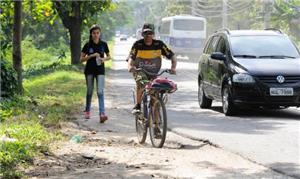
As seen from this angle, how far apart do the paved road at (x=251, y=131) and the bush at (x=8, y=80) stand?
144 inches

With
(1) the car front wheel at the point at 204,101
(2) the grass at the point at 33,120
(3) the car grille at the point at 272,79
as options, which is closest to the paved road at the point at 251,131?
(1) the car front wheel at the point at 204,101

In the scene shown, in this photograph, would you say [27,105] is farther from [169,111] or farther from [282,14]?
[282,14]

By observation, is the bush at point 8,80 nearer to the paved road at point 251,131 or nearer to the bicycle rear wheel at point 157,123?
the paved road at point 251,131

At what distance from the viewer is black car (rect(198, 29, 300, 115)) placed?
12.0 metres

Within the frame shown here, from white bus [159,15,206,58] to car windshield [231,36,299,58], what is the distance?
31.0m

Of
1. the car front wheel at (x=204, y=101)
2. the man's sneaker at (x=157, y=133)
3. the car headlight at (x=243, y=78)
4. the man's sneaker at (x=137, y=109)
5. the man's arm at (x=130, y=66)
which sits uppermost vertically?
the man's arm at (x=130, y=66)

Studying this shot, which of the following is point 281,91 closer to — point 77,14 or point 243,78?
point 243,78

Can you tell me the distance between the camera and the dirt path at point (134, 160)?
688 cm

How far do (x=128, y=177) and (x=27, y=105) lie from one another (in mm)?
7435

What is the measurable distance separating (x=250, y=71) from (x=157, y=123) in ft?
12.2

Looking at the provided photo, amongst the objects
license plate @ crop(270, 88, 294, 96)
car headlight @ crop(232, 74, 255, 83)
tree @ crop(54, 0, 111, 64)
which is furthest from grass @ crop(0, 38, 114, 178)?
tree @ crop(54, 0, 111, 64)

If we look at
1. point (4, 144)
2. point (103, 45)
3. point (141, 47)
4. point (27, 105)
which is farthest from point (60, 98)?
point (4, 144)

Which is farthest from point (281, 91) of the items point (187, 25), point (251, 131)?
point (187, 25)

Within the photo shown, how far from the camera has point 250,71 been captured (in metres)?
12.1
